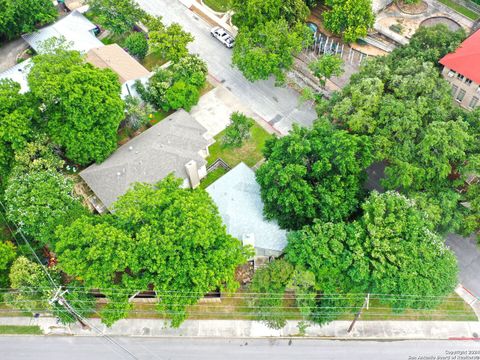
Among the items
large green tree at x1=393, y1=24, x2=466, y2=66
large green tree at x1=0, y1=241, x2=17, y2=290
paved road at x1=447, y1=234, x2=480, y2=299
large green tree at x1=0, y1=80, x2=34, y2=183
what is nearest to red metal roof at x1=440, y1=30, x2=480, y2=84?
large green tree at x1=393, y1=24, x2=466, y2=66

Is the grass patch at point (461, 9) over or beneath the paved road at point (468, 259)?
over

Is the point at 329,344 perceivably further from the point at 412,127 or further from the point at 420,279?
the point at 412,127

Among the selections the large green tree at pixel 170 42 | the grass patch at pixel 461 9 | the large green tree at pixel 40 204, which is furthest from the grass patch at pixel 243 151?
the grass patch at pixel 461 9

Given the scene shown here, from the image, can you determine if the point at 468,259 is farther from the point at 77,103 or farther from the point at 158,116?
the point at 77,103

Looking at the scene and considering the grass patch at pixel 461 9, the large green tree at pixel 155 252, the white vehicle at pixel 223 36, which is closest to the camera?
the large green tree at pixel 155 252

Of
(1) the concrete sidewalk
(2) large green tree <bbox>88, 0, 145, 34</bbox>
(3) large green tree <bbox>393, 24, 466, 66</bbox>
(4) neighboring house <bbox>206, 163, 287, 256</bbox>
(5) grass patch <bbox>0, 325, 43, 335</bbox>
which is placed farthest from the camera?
(2) large green tree <bbox>88, 0, 145, 34</bbox>

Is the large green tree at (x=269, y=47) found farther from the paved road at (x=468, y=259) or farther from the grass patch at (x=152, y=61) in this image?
Result: the paved road at (x=468, y=259)

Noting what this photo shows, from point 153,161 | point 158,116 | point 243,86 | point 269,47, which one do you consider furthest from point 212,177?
point 269,47

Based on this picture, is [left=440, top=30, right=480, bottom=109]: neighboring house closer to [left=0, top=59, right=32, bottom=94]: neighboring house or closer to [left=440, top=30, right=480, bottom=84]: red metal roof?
[left=440, top=30, right=480, bottom=84]: red metal roof
